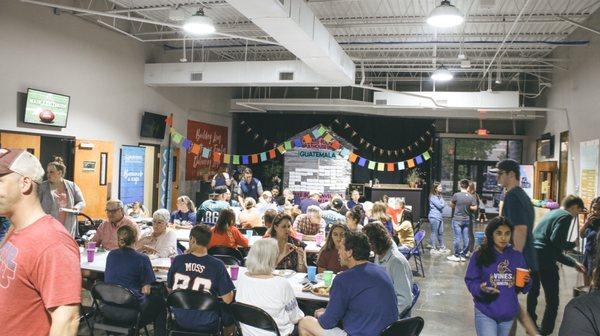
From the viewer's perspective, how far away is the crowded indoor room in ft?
9.63

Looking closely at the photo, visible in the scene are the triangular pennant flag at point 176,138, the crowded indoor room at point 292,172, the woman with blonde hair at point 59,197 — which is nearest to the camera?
the crowded indoor room at point 292,172

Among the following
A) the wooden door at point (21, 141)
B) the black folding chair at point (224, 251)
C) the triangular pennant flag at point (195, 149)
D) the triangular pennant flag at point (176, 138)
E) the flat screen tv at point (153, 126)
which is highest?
the flat screen tv at point (153, 126)

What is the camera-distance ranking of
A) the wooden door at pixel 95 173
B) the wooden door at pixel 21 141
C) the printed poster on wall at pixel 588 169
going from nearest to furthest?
the wooden door at pixel 21 141 < the printed poster on wall at pixel 588 169 < the wooden door at pixel 95 173

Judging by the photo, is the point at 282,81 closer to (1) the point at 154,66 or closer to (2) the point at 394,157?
(1) the point at 154,66

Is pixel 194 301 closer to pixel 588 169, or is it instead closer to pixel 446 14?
pixel 446 14

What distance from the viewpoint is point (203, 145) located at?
1324 cm

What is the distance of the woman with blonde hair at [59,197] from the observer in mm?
5480

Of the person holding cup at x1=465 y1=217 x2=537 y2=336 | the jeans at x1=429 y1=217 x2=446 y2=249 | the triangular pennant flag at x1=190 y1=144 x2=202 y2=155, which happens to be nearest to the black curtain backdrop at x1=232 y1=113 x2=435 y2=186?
the triangular pennant flag at x1=190 y1=144 x2=202 y2=155

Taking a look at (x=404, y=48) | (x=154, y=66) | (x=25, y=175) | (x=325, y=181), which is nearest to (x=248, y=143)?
(x=325, y=181)

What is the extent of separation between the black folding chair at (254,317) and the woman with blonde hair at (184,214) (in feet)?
12.3

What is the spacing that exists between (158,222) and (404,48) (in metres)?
7.47

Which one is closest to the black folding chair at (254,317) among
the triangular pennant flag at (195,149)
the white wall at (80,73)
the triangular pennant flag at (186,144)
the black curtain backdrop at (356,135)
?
the white wall at (80,73)

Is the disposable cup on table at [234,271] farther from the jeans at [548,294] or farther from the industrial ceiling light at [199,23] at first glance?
the industrial ceiling light at [199,23]

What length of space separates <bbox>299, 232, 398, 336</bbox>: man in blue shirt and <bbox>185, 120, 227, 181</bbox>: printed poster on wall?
9.98 meters
